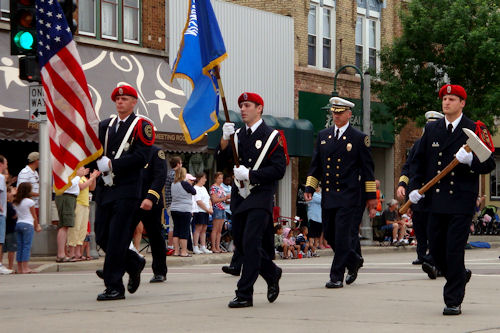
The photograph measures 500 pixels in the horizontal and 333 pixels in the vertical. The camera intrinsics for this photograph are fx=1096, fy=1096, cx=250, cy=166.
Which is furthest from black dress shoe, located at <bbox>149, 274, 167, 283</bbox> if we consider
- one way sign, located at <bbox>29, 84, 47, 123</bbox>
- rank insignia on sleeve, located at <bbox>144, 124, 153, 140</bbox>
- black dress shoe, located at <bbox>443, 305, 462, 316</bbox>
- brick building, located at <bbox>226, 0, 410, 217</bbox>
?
brick building, located at <bbox>226, 0, 410, 217</bbox>

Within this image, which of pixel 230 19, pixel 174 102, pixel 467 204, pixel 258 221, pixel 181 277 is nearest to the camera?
pixel 467 204

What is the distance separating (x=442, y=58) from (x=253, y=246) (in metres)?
24.5

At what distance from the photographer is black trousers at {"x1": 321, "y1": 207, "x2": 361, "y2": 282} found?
12.4 metres

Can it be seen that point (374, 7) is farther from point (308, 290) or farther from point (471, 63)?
point (308, 290)

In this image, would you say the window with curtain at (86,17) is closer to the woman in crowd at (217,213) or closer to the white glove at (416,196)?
the woman in crowd at (217,213)

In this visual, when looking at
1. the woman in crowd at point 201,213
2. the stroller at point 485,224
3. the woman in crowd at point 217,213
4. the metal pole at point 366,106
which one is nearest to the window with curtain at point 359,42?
the stroller at point 485,224

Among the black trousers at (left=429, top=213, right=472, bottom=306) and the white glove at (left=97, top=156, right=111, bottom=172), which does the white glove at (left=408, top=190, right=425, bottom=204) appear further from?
the white glove at (left=97, top=156, right=111, bottom=172)

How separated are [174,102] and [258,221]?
1731 cm

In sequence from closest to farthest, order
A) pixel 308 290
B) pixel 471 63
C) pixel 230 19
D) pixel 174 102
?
pixel 308 290 < pixel 174 102 < pixel 230 19 < pixel 471 63

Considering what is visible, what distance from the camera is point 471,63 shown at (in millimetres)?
33219

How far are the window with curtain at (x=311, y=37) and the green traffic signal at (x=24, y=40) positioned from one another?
68.2 feet

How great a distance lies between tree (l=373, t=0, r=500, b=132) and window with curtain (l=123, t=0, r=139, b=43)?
917cm

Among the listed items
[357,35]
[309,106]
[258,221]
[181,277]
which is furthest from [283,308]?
[357,35]

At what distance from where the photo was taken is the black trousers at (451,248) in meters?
9.55
